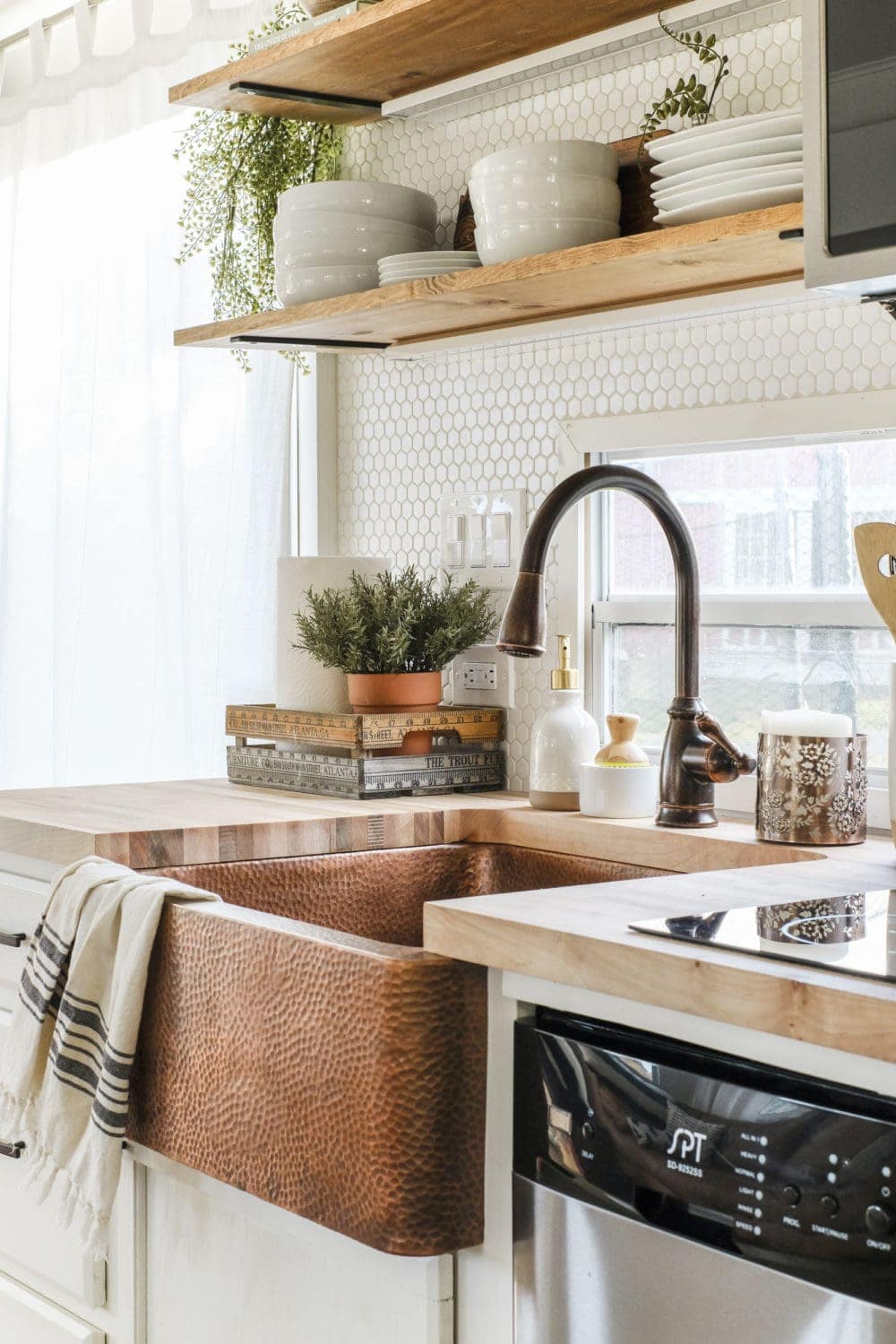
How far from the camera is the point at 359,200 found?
2.13 metres

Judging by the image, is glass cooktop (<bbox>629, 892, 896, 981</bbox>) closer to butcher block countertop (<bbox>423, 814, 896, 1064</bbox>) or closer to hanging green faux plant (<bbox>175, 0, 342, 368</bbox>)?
butcher block countertop (<bbox>423, 814, 896, 1064</bbox>)

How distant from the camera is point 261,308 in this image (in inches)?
97.9

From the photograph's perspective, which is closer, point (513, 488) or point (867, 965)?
point (867, 965)

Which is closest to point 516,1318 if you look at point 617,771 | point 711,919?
point 711,919

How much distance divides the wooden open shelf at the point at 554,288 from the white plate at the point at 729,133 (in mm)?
77

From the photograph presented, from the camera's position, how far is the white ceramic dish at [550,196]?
71.9 inches

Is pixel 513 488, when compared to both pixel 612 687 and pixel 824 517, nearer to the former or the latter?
pixel 612 687

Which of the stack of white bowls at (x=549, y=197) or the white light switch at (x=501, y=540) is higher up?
the stack of white bowls at (x=549, y=197)

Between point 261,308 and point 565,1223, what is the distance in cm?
168

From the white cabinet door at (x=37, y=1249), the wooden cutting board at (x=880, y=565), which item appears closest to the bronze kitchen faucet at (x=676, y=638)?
the wooden cutting board at (x=880, y=565)

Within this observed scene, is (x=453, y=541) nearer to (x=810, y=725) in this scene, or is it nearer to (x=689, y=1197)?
(x=810, y=725)

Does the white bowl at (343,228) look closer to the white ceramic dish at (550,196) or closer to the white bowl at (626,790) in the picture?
the white ceramic dish at (550,196)

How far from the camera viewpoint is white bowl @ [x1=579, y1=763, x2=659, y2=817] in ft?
6.10

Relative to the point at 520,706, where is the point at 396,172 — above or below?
above
